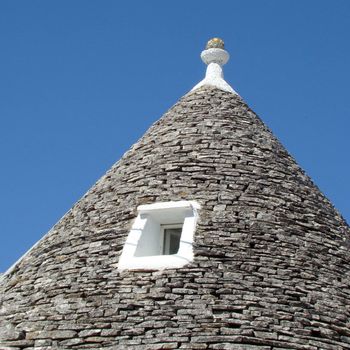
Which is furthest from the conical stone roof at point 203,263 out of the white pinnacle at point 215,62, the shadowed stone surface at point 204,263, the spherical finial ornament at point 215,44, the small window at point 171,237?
the spherical finial ornament at point 215,44

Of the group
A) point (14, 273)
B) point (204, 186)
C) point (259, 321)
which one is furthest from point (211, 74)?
point (259, 321)

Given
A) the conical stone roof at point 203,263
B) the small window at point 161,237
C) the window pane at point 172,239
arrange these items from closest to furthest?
the conical stone roof at point 203,263, the small window at point 161,237, the window pane at point 172,239

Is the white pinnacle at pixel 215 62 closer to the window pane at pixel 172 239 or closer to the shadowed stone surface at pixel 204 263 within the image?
the shadowed stone surface at pixel 204 263

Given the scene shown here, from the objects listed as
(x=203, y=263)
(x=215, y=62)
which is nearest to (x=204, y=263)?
(x=203, y=263)

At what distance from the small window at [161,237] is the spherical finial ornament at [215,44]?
14.2 ft

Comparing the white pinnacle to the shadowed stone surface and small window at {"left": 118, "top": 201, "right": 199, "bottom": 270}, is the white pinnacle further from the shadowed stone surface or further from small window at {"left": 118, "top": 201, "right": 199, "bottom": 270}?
small window at {"left": 118, "top": 201, "right": 199, "bottom": 270}

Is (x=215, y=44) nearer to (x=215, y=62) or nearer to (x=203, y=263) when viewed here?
(x=215, y=62)

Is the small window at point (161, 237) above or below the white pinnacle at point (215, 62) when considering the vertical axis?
below

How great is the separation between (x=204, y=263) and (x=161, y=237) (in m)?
1.22

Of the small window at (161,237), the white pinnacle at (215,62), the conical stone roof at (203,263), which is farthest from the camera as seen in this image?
the white pinnacle at (215,62)

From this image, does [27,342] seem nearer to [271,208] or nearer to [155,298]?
[155,298]

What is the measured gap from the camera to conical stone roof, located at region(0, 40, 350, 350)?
31.8 feet

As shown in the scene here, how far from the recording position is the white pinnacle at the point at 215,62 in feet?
46.9

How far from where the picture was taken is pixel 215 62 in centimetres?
1477
